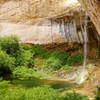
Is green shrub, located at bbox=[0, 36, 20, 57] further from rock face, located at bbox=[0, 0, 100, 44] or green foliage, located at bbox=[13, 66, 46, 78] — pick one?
rock face, located at bbox=[0, 0, 100, 44]

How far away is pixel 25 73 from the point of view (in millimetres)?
16578

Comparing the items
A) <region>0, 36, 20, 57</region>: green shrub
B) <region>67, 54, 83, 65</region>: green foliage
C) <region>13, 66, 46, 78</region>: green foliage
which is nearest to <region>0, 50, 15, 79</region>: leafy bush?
<region>13, 66, 46, 78</region>: green foliage

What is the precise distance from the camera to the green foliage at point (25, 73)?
16.2m

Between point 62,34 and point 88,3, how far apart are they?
1406 cm

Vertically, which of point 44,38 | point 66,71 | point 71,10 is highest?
point 71,10

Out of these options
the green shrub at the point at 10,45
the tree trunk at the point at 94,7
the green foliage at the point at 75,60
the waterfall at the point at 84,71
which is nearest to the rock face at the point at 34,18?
the green shrub at the point at 10,45

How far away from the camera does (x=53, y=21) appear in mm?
18734

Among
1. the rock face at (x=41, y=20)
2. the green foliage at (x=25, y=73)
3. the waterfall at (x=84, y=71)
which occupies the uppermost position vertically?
the rock face at (x=41, y=20)

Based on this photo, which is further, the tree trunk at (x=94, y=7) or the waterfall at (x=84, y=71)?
the waterfall at (x=84, y=71)

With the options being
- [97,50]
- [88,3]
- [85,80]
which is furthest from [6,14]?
[88,3]

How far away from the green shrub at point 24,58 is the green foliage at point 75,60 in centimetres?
270

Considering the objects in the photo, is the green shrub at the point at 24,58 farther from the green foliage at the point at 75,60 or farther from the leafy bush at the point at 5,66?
the green foliage at the point at 75,60

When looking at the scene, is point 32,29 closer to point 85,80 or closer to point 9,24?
point 9,24

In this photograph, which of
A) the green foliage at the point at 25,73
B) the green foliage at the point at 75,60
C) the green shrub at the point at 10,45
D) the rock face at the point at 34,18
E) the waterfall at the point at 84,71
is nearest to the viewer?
the waterfall at the point at 84,71
